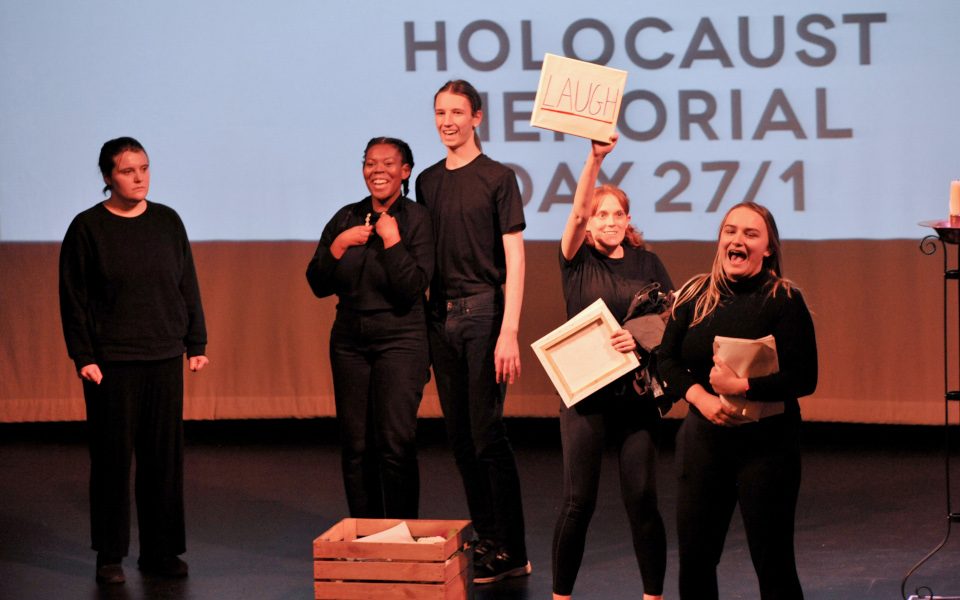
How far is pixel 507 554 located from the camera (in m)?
4.20

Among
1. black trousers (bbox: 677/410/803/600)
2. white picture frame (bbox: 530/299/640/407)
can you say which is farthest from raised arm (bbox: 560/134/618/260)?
black trousers (bbox: 677/410/803/600)

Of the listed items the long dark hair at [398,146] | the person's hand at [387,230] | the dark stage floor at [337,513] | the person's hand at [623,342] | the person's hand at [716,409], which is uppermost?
the long dark hair at [398,146]

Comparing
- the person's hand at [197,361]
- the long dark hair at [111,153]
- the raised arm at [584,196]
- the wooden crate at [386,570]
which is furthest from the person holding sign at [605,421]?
the long dark hair at [111,153]

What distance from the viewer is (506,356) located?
12.8 feet

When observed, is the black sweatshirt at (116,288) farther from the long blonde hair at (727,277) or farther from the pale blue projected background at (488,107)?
the pale blue projected background at (488,107)

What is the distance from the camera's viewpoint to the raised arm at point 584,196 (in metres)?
3.47

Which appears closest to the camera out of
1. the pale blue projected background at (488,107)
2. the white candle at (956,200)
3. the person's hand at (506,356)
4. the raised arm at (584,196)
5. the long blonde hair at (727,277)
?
the long blonde hair at (727,277)

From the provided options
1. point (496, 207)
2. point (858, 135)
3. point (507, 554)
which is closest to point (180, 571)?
point (507, 554)

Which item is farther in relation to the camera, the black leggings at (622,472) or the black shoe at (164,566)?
the black shoe at (164,566)

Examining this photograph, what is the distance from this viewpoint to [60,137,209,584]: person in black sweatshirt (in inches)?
166

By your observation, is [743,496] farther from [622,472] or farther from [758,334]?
[622,472]

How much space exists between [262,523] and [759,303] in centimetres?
265

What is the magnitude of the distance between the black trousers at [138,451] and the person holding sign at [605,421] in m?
1.45

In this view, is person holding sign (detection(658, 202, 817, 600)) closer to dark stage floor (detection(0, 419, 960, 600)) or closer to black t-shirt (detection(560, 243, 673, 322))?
black t-shirt (detection(560, 243, 673, 322))
